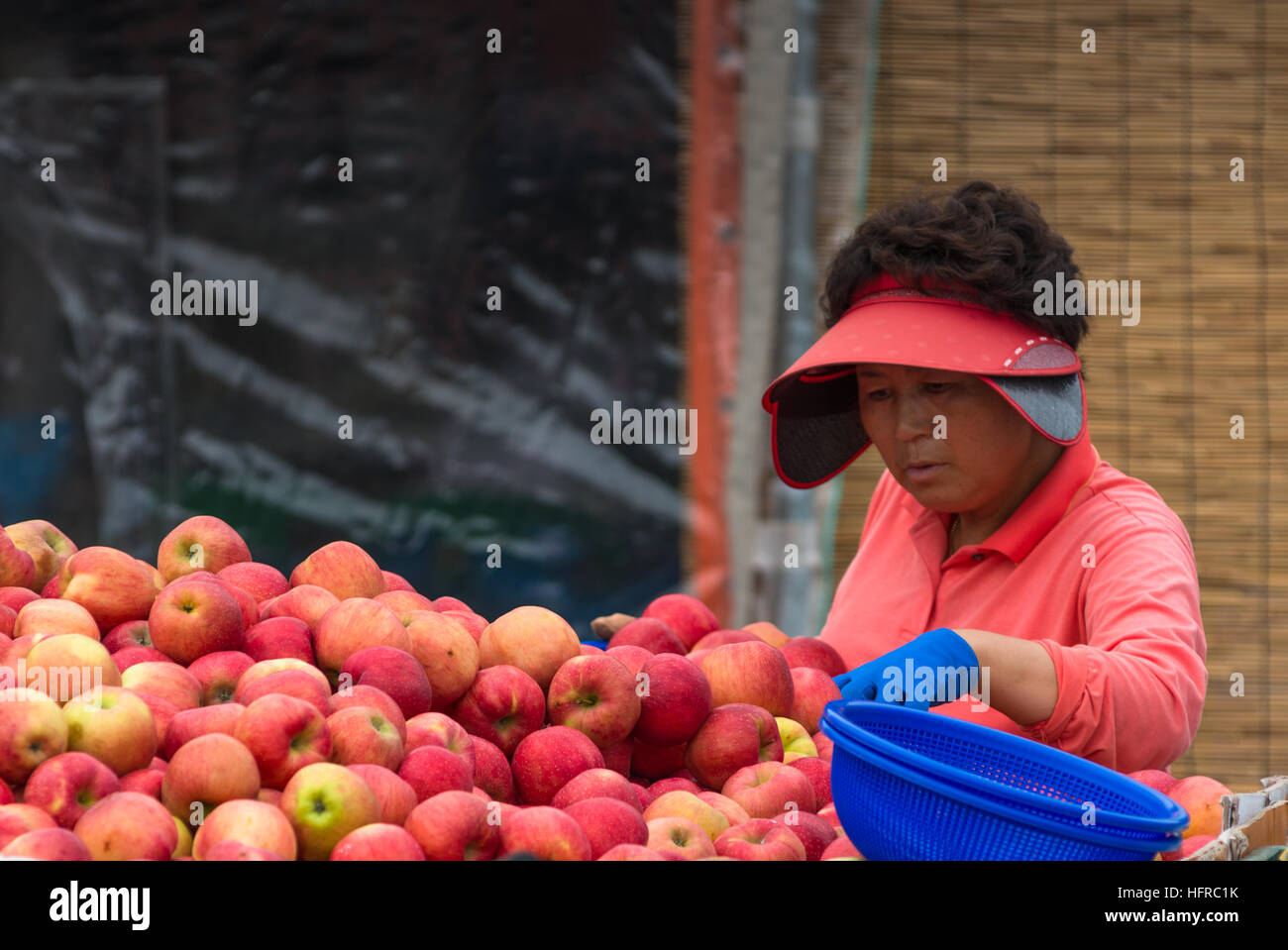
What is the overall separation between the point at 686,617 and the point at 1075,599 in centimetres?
60

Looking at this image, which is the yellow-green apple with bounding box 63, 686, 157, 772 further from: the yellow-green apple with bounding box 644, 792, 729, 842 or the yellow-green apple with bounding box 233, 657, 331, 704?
the yellow-green apple with bounding box 644, 792, 729, 842

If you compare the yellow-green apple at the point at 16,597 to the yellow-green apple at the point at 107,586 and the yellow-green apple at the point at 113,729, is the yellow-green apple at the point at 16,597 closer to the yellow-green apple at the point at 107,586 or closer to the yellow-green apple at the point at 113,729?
the yellow-green apple at the point at 107,586

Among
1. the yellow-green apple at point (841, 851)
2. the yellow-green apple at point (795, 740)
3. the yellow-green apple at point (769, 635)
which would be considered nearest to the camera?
the yellow-green apple at point (841, 851)

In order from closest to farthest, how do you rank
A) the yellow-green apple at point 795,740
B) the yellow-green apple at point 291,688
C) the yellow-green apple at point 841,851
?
the yellow-green apple at point 841,851 < the yellow-green apple at point 291,688 < the yellow-green apple at point 795,740

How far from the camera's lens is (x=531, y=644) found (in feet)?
4.88

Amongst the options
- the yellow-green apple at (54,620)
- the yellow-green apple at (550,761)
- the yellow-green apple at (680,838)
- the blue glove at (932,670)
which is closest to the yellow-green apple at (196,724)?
the yellow-green apple at (54,620)

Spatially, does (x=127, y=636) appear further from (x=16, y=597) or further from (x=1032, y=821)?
(x=1032, y=821)

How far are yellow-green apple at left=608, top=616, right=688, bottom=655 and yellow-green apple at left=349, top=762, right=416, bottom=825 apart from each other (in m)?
0.60

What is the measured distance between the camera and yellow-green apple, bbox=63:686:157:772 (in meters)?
1.13

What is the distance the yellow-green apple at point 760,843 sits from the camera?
1.15 m

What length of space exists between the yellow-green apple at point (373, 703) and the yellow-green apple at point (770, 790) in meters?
0.38

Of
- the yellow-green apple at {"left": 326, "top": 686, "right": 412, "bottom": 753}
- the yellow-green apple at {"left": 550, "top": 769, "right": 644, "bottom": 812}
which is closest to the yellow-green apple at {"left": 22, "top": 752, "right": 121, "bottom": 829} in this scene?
the yellow-green apple at {"left": 326, "top": 686, "right": 412, "bottom": 753}
